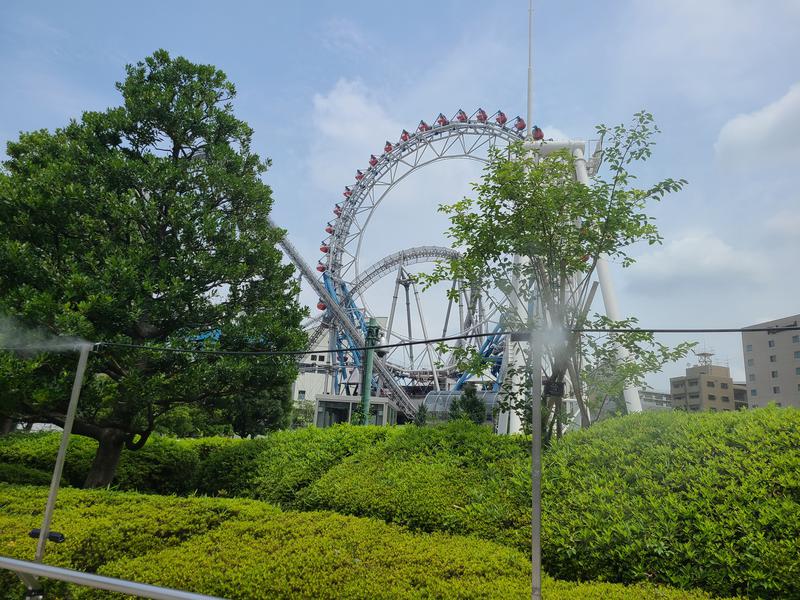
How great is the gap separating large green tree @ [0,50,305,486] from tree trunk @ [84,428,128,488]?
2 centimetres

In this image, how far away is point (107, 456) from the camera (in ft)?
29.1

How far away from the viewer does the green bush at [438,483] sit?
5555 millimetres

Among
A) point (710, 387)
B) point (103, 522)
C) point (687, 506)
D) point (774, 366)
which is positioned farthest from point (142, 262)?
point (710, 387)

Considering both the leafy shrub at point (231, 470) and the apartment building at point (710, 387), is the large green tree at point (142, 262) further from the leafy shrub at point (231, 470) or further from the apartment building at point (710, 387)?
the apartment building at point (710, 387)

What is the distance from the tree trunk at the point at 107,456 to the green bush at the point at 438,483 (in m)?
3.68

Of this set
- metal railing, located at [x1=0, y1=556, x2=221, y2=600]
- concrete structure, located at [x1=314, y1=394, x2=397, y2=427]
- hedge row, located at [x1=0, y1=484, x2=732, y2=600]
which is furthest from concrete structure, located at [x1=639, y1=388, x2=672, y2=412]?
concrete structure, located at [x1=314, y1=394, x2=397, y2=427]

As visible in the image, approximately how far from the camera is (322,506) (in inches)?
270

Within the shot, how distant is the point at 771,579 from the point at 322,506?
15.6ft

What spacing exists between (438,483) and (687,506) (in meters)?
2.64

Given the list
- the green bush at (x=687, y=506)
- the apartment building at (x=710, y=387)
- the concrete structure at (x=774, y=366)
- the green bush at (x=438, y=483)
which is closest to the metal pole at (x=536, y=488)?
the green bush at (x=687, y=506)

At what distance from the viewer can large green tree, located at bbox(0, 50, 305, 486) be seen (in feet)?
25.7

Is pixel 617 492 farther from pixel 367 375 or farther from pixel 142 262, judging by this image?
pixel 367 375

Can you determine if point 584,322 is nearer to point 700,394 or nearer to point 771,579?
point 771,579

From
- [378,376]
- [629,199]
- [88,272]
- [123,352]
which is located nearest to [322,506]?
[123,352]
